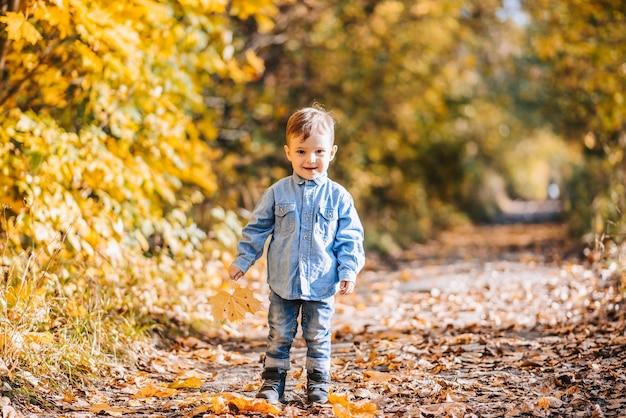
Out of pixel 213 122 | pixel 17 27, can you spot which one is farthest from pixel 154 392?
pixel 213 122

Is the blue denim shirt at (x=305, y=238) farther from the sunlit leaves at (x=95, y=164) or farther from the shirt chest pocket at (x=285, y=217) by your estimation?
the sunlit leaves at (x=95, y=164)

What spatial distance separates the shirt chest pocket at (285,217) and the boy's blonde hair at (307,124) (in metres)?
0.37

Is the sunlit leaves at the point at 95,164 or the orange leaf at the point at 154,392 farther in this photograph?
the sunlit leaves at the point at 95,164

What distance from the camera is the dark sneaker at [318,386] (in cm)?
393

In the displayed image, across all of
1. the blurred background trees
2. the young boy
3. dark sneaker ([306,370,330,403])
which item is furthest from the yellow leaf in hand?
the blurred background trees

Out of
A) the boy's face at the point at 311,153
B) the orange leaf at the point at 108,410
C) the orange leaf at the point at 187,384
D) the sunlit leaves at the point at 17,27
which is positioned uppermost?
the sunlit leaves at the point at 17,27

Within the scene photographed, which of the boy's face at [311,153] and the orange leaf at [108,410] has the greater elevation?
the boy's face at [311,153]

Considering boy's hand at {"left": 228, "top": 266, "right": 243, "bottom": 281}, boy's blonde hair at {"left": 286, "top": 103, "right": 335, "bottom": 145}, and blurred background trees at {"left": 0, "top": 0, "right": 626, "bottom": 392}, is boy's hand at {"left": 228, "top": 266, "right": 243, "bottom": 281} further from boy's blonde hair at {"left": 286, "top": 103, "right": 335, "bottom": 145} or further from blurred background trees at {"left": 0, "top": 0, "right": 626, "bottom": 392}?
blurred background trees at {"left": 0, "top": 0, "right": 626, "bottom": 392}

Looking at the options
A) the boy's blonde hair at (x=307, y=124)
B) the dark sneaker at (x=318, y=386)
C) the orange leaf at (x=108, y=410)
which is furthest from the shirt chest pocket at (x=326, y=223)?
the orange leaf at (x=108, y=410)

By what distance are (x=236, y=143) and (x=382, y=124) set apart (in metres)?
4.24

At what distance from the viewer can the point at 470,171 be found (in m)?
23.2

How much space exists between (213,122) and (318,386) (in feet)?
22.6

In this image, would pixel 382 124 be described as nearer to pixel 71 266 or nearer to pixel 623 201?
pixel 623 201

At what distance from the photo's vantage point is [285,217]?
13.2 ft
